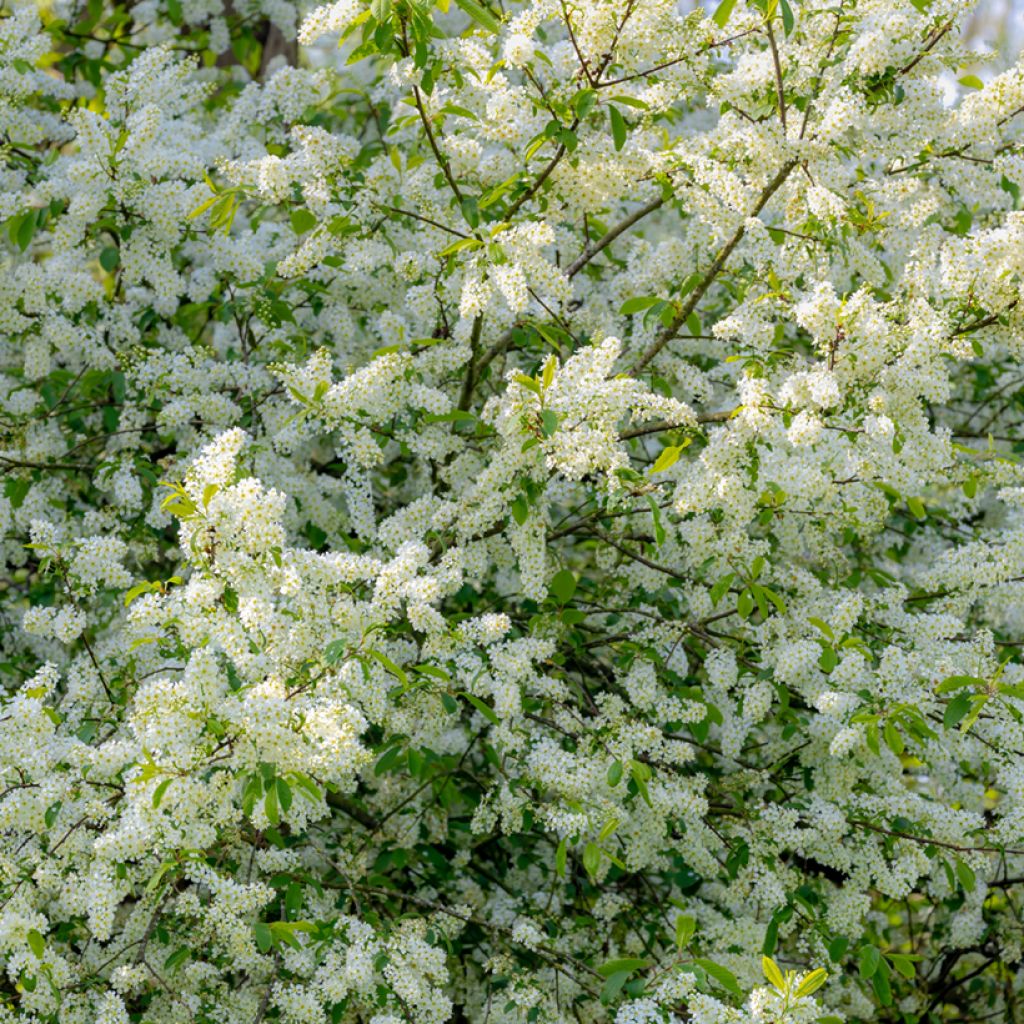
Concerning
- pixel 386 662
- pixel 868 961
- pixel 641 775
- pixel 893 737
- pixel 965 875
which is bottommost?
pixel 868 961

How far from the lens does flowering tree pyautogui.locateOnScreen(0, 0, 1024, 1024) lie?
11.1ft

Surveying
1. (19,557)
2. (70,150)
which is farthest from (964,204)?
(70,150)

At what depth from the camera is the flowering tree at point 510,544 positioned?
11.1 ft

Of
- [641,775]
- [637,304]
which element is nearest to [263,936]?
[641,775]

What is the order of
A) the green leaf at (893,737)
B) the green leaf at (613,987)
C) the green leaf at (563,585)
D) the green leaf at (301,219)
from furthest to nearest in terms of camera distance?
the green leaf at (301,219) → the green leaf at (563,585) → the green leaf at (893,737) → the green leaf at (613,987)

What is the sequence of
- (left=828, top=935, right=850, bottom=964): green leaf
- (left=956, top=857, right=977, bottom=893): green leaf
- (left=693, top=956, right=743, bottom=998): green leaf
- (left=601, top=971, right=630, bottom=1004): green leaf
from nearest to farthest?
(left=693, top=956, right=743, bottom=998): green leaf → (left=601, top=971, right=630, bottom=1004): green leaf → (left=956, top=857, right=977, bottom=893): green leaf → (left=828, top=935, right=850, bottom=964): green leaf

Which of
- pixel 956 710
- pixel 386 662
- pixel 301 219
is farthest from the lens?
pixel 301 219

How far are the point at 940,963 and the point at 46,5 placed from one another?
697 centimetres

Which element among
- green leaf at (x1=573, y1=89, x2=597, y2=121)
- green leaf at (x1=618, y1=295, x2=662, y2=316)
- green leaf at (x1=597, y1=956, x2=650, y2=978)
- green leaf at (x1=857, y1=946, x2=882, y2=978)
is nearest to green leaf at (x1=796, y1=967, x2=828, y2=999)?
green leaf at (x1=597, y1=956, x2=650, y2=978)

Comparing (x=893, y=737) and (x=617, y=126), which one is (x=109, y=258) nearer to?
(x=617, y=126)

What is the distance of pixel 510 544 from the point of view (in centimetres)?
424

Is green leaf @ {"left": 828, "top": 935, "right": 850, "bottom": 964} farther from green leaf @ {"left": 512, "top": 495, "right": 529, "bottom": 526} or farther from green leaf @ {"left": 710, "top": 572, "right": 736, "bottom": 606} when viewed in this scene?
green leaf @ {"left": 512, "top": 495, "right": 529, "bottom": 526}

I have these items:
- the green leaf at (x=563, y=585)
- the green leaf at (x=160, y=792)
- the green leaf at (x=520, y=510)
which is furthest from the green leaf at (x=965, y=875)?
the green leaf at (x=160, y=792)

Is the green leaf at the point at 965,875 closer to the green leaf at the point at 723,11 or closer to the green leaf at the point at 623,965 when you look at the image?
the green leaf at the point at 623,965
